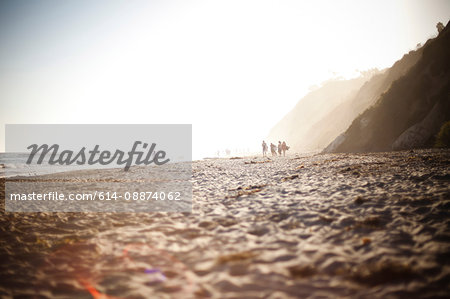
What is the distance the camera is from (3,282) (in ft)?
12.0

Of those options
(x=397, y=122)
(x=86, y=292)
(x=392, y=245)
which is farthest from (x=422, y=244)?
(x=397, y=122)

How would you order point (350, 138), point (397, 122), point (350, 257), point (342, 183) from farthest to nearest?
1. point (350, 138)
2. point (397, 122)
3. point (342, 183)
4. point (350, 257)

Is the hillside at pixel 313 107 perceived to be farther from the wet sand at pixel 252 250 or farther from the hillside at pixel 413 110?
the wet sand at pixel 252 250

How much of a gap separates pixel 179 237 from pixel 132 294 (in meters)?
1.85

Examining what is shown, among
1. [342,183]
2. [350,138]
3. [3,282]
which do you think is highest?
[350,138]

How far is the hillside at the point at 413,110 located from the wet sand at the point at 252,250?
18.0 m

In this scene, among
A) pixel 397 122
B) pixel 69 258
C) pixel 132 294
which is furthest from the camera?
pixel 397 122

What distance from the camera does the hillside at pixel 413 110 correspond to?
20.2 metres

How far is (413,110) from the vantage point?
22859 millimetres

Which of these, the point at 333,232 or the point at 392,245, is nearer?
the point at 392,245

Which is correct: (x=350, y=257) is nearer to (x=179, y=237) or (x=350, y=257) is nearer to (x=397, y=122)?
(x=179, y=237)

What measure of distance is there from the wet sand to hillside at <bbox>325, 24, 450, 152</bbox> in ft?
59.0
